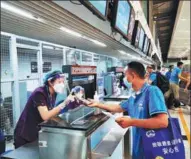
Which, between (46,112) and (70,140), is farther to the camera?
(46,112)

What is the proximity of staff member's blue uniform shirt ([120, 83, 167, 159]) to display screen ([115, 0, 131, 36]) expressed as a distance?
1.68 m

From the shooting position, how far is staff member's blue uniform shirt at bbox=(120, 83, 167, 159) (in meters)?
1.66

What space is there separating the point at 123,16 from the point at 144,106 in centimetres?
212

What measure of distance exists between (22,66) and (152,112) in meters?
3.45

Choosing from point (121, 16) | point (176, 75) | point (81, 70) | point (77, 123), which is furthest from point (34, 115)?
point (176, 75)

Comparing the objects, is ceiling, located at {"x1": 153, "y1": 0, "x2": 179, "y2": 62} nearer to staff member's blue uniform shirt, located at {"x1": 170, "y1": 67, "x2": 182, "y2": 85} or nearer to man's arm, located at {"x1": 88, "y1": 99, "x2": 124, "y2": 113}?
staff member's blue uniform shirt, located at {"x1": 170, "y1": 67, "x2": 182, "y2": 85}

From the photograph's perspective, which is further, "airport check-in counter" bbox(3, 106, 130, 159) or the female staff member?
the female staff member

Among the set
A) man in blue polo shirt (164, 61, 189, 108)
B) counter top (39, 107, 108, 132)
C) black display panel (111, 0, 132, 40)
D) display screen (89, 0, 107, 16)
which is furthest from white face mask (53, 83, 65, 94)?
man in blue polo shirt (164, 61, 189, 108)

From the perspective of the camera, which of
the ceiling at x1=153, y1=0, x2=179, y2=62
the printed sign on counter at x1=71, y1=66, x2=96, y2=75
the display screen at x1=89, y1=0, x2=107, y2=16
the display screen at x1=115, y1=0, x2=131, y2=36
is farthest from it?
the ceiling at x1=153, y1=0, x2=179, y2=62

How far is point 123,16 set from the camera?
3.46m

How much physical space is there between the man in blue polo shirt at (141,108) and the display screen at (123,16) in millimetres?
1530

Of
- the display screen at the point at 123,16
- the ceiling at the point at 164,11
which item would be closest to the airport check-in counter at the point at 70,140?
the display screen at the point at 123,16

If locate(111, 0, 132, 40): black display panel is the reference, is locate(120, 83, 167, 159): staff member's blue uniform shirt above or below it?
below

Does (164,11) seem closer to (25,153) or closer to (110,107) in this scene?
(110,107)
